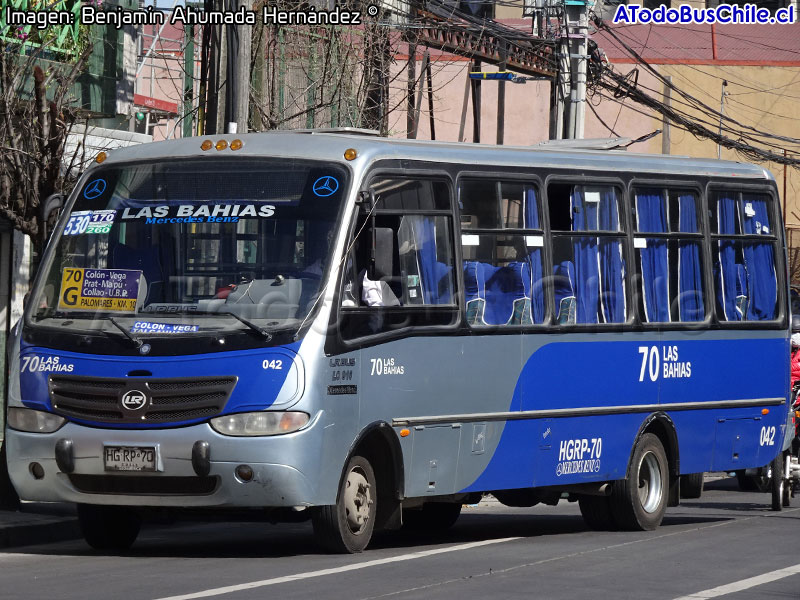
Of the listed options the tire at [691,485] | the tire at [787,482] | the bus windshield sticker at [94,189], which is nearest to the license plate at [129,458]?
the bus windshield sticker at [94,189]

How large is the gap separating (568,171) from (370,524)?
3.47 meters

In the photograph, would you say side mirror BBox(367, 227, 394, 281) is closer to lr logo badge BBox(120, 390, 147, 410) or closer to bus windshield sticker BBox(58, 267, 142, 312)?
bus windshield sticker BBox(58, 267, 142, 312)

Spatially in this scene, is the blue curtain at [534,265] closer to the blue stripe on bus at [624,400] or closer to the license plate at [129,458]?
the blue stripe on bus at [624,400]

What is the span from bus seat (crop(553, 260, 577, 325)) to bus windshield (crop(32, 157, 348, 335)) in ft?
8.02

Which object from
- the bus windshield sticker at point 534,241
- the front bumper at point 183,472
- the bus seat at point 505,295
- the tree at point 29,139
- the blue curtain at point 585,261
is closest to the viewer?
the front bumper at point 183,472

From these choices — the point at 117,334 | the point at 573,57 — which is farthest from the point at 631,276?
the point at 573,57

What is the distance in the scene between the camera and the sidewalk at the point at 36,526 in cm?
1203

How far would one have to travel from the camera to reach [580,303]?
12.6m

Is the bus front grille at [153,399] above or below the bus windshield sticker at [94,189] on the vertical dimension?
below

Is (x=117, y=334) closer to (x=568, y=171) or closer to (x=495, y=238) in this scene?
(x=495, y=238)

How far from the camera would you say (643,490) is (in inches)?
531

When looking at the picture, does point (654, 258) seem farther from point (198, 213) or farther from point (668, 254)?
point (198, 213)

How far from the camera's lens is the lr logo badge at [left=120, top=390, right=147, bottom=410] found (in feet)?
33.2

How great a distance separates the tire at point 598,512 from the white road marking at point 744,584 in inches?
117
